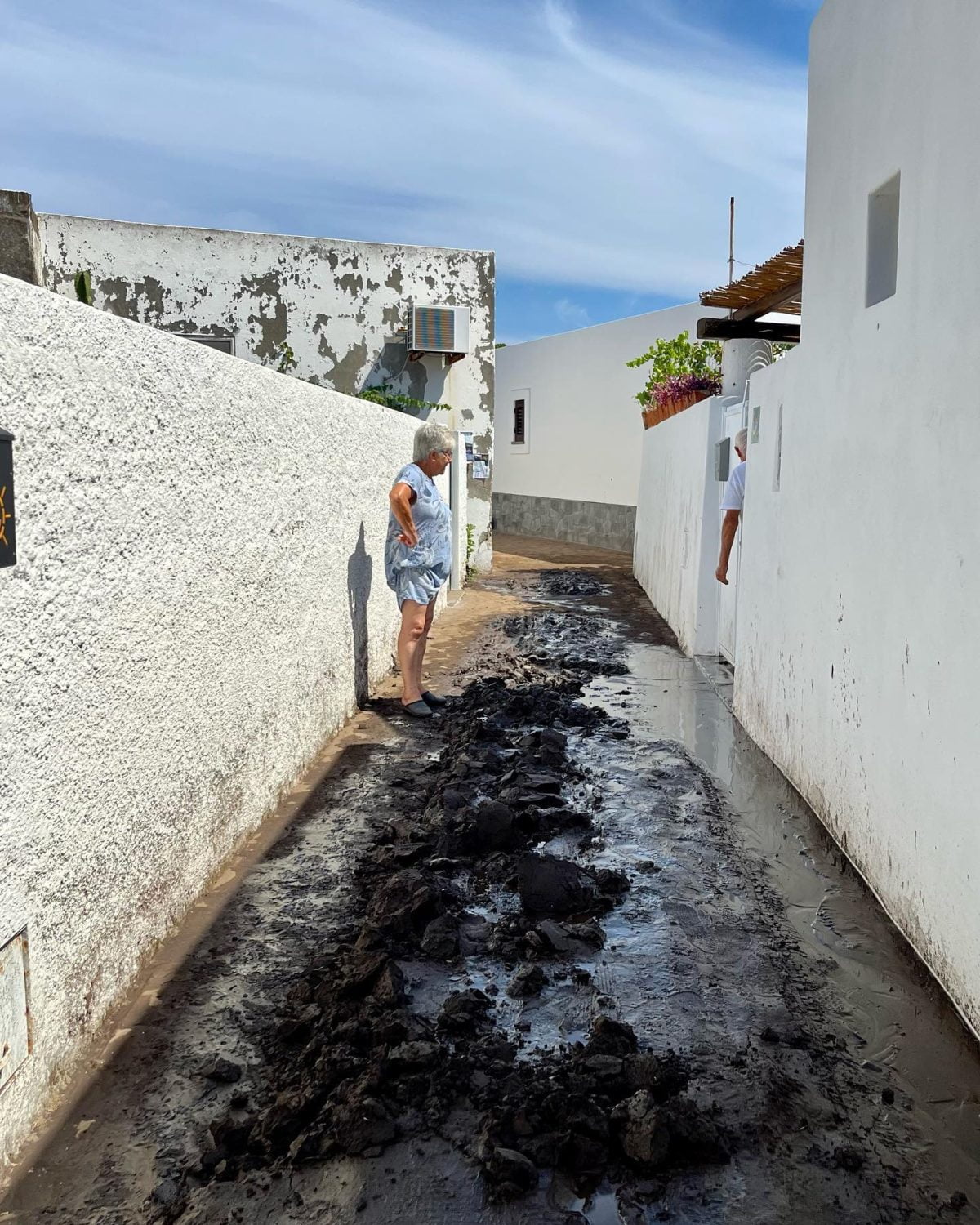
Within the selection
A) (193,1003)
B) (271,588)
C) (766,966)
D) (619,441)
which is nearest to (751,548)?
(271,588)

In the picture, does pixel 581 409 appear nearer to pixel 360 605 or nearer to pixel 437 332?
pixel 437 332

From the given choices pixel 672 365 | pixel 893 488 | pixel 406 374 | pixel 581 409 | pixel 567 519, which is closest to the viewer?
pixel 893 488

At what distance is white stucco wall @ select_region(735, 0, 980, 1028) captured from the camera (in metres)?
3.33

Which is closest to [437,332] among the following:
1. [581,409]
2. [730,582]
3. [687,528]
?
[687,528]

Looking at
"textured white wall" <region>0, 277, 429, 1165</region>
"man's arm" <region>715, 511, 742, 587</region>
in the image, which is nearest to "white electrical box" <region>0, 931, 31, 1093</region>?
"textured white wall" <region>0, 277, 429, 1165</region>

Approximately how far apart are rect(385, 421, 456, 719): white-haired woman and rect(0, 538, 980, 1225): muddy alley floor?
1685 mm

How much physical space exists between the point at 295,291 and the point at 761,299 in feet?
31.7

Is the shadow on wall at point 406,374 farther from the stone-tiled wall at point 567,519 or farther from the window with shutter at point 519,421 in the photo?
the window with shutter at point 519,421

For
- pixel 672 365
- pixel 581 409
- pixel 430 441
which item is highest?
pixel 672 365

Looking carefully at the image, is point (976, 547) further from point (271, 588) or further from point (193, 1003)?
point (271, 588)

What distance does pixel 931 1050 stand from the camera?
123 inches

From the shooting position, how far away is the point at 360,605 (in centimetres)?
738

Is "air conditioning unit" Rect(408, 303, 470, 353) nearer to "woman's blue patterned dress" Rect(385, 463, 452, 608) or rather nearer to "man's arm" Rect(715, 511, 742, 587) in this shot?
"man's arm" Rect(715, 511, 742, 587)

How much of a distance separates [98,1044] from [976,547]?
2941 millimetres
